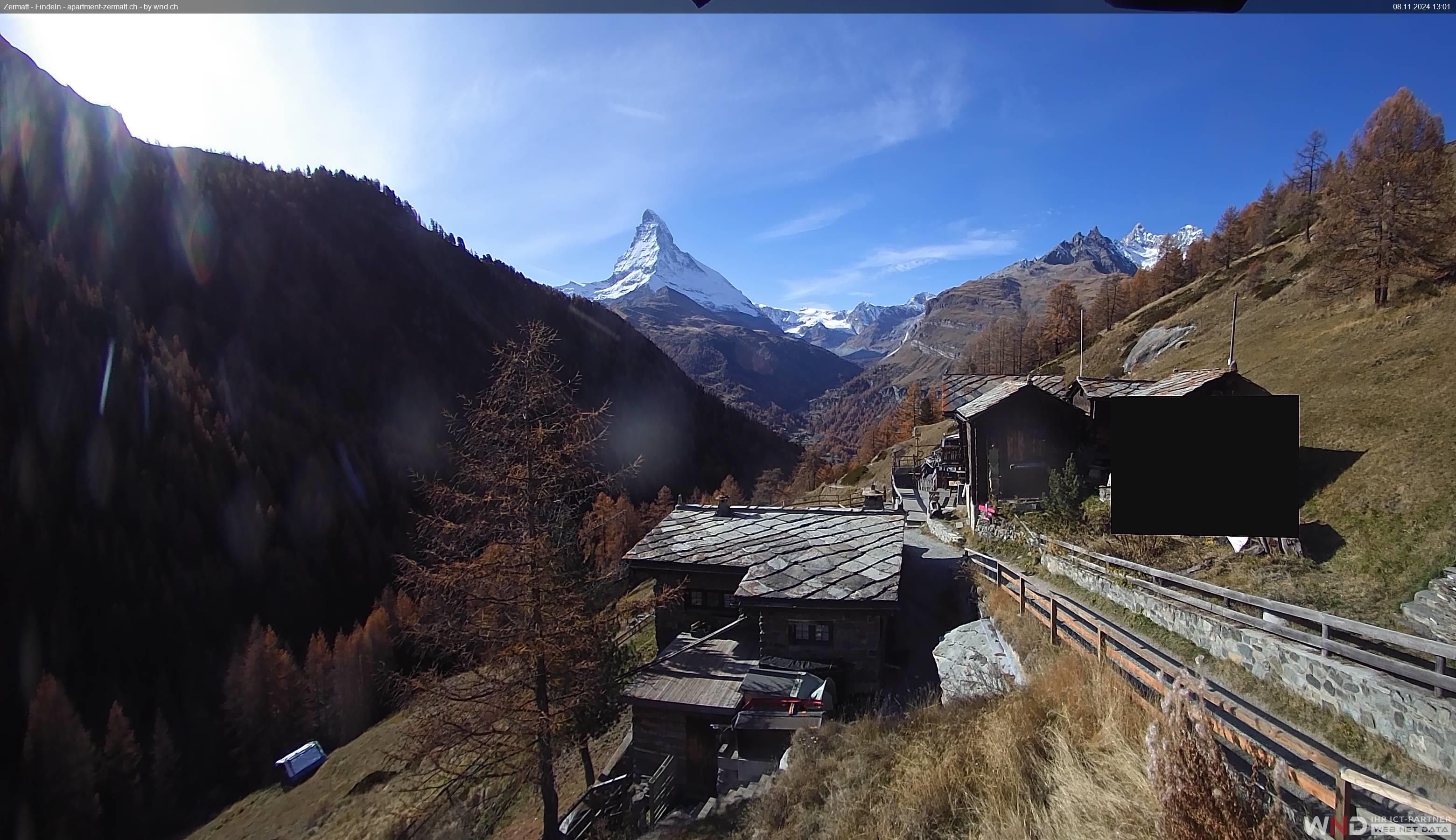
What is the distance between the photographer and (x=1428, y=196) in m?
26.1

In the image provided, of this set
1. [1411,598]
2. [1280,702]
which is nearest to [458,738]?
[1280,702]

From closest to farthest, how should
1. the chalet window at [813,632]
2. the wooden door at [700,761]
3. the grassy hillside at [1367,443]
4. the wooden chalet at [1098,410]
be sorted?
the grassy hillside at [1367,443] → the wooden door at [700,761] → the chalet window at [813,632] → the wooden chalet at [1098,410]

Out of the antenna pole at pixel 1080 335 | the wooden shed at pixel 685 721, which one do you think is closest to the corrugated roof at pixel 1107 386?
the antenna pole at pixel 1080 335

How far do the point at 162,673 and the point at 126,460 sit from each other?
38806mm

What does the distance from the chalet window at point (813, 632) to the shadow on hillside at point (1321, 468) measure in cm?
1307

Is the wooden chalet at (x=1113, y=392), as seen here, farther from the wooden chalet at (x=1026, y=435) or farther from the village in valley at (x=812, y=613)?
the wooden chalet at (x=1026, y=435)

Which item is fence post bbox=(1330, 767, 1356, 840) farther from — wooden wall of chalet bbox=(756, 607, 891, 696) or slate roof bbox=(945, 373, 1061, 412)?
slate roof bbox=(945, 373, 1061, 412)

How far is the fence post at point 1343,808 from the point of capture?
14.0 feet

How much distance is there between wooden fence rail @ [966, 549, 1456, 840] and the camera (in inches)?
168

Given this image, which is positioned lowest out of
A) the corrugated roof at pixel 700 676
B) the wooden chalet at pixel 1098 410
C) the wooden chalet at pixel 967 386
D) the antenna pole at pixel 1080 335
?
the corrugated roof at pixel 700 676

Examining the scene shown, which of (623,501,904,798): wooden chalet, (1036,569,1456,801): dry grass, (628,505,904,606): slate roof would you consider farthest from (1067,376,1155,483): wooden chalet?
(1036,569,1456,801): dry grass

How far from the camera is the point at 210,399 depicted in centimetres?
11031

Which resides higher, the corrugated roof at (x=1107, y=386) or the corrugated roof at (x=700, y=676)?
the corrugated roof at (x=1107, y=386)

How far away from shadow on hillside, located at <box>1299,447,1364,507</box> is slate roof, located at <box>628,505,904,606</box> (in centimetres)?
1103
